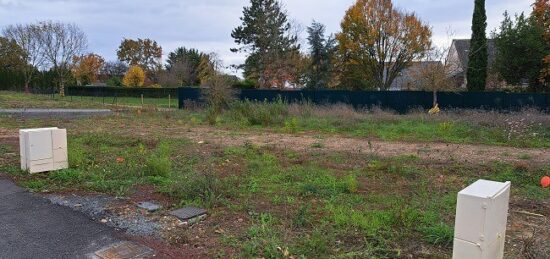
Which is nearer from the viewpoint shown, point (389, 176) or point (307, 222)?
point (307, 222)

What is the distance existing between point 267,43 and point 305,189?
121 feet

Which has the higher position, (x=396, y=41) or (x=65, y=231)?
(x=396, y=41)

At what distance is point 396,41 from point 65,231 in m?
31.5

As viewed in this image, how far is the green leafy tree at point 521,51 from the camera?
2411 cm

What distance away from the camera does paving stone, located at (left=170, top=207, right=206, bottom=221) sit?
450 centimetres

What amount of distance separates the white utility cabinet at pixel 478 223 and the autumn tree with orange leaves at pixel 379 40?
30921 mm

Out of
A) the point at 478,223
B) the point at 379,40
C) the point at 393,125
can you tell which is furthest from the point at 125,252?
the point at 379,40

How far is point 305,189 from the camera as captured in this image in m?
5.62

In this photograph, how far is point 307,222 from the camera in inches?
168

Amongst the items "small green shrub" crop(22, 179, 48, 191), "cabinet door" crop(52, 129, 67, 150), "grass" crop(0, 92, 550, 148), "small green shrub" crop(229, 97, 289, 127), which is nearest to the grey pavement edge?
"small green shrub" crop(22, 179, 48, 191)

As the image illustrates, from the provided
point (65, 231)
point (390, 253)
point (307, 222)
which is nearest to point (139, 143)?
point (65, 231)

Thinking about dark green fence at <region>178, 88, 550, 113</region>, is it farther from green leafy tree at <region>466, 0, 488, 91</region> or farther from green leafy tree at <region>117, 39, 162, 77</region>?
green leafy tree at <region>117, 39, 162, 77</region>

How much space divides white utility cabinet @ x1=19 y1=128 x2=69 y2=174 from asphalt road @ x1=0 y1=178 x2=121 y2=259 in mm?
1251

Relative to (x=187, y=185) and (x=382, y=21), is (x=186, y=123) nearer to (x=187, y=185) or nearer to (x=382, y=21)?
(x=187, y=185)
